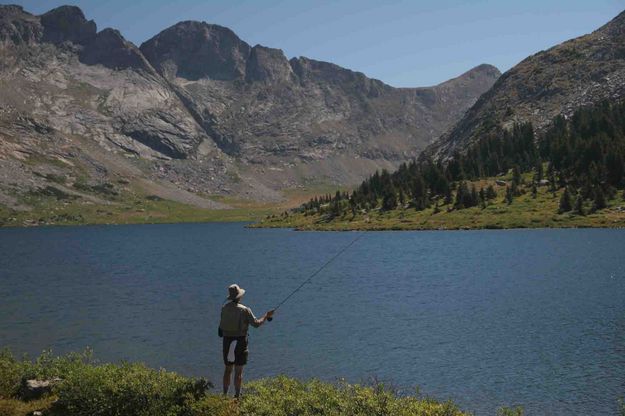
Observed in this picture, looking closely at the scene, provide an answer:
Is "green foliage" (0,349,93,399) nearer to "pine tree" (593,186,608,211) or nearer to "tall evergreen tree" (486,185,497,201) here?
"pine tree" (593,186,608,211)

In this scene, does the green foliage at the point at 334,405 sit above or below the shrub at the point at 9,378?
below

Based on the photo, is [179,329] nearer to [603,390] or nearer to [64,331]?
[64,331]

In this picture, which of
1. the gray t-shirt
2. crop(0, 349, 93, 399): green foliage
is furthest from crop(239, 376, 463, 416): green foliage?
crop(0, 349, 93, 399): green foliage

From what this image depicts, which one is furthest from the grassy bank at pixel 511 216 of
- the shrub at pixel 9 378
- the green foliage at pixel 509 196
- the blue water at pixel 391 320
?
the shrub at pixel 9 378

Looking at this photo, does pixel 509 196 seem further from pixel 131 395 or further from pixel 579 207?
pixel 131 395

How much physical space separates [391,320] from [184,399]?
30190 millimetres

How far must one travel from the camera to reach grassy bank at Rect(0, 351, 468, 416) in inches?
672

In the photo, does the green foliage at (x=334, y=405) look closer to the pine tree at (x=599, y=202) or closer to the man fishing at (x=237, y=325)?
the man fishing at (x=237, y=325)

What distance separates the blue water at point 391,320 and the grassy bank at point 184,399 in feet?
37.3

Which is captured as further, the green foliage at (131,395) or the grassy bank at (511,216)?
the grassy bank at (511,216)

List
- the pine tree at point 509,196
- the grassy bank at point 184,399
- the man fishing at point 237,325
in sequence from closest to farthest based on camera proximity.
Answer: the grassy bank at point 184,399
the man fishing at point 237,325
the pine tree at point 509,196

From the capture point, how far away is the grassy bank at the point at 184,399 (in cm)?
1708

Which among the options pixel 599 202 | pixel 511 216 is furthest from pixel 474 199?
pixel 599 202

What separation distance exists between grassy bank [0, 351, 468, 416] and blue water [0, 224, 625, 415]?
11.4 m
